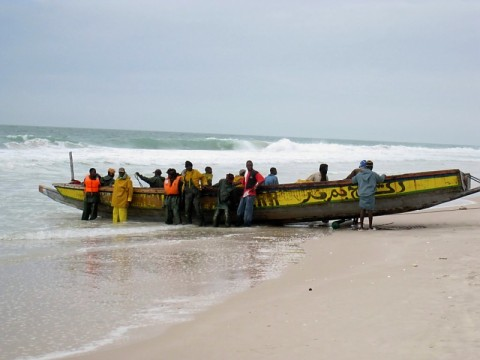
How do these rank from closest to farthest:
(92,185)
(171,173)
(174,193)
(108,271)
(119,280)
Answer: (119,280)
(108,271)
(171,173)
(174,193)
(92,185)

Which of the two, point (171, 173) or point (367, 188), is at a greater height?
point (171, 173)

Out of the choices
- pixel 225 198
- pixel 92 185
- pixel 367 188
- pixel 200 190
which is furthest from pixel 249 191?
pixel 92 185

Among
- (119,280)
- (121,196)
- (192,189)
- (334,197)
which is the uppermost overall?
(192,189)

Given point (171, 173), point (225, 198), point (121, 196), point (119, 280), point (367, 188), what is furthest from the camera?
point (121, 196)

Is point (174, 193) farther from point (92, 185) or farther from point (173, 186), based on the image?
point (92, 185)

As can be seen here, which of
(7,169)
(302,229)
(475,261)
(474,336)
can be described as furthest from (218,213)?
(7,169)

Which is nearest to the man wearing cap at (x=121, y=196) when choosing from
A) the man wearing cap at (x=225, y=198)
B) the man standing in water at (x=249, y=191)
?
the man wearing cap at (x=225, y=198)

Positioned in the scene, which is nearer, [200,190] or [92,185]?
[200,190]

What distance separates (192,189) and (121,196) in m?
1.73

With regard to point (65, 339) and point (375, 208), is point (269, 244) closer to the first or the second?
point (375, 208)

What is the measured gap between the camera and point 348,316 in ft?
19.2

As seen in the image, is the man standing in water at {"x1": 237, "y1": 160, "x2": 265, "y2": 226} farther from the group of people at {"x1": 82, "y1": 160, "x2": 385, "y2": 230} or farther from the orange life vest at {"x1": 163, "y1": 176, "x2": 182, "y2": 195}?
the orange life vest at {"x1": 163, "y1": 176, "x2": 182, "y2": 195}

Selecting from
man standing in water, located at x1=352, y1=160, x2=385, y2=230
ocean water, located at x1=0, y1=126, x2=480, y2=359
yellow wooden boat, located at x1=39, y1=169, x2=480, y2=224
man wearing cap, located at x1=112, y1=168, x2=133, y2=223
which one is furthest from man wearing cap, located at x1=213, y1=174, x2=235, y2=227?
man standing in water, located at x1=352, y1=160, x2=385, y2=230

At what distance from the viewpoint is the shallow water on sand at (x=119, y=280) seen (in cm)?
587
